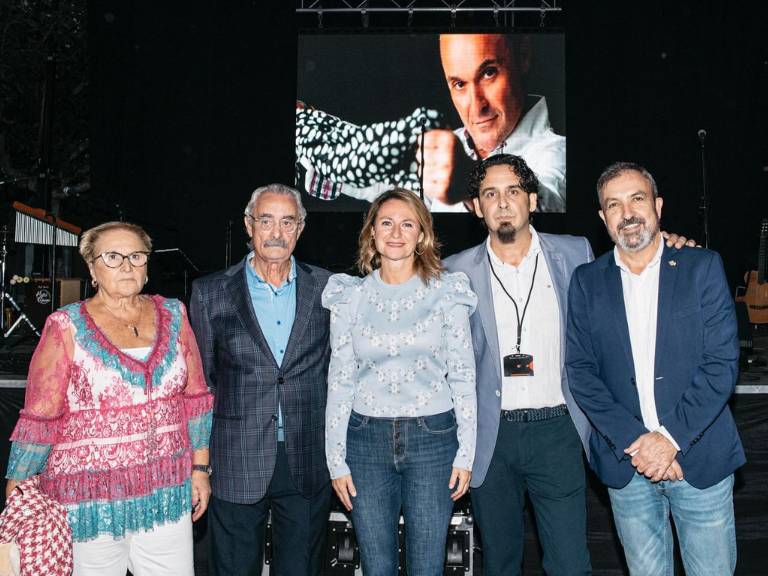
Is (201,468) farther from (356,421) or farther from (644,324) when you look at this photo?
(644,324)

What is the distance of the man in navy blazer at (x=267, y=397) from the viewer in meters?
2.37

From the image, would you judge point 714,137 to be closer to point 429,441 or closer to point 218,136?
point 218,136

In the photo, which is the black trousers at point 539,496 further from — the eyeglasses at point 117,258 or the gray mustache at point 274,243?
the eyeglasses at point 117,258

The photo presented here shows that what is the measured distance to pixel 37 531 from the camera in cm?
178

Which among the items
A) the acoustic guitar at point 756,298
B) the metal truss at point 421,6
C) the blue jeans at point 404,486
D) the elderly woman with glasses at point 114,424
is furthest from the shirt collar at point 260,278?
the acoustic guitar at point 756,298

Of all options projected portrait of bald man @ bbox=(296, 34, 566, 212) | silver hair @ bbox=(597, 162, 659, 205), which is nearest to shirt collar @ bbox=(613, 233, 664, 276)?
silver hair @ bbox=(597, 162, 659, 205)

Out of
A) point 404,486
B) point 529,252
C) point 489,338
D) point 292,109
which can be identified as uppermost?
point 292,109

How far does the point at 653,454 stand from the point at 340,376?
1.01 m

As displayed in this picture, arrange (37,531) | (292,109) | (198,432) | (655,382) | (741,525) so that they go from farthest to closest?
(292,109)
(741,525)
(198,432)
(655,382)
(37,531)

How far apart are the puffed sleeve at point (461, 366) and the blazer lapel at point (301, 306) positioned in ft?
1.74

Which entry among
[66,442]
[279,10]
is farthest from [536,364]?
[279,10]

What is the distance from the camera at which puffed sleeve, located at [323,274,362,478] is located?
7.22 feet

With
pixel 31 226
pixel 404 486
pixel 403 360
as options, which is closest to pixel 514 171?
pixel 403 360

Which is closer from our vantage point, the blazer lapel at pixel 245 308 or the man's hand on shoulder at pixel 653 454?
the man's hand on shoulder at pixel 653 454
